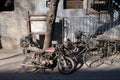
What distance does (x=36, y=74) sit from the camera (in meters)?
10.9

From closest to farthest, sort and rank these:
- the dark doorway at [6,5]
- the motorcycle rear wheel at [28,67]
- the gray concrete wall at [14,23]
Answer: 1. the motorcycle rear wheel at [28,67]
2. the gray concrete wall at [14,23]
3. the dark doorway at [6,5]

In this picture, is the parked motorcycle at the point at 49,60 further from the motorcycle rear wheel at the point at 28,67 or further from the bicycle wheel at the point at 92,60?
the bicycle wheel at the point at 92,60

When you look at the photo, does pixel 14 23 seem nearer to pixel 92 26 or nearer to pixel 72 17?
pixel 72 17

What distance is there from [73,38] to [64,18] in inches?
36.8

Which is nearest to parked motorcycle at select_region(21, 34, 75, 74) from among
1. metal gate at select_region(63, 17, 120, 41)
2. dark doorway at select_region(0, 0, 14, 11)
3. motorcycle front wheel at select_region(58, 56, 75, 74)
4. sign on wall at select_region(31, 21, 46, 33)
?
motorcycle front wheel at select_region(58, 56, 75, 74)

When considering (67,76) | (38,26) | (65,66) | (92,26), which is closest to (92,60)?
(65,66)

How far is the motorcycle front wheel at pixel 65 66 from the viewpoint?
35.3 ft

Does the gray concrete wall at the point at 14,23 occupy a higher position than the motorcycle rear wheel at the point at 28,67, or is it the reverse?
the gray concrete wall at the point at 14,23

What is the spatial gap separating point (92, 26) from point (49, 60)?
11.6ft

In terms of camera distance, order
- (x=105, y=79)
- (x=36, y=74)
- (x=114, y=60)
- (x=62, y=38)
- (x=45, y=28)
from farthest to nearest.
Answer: (x=62, y=38) → (x=45, y=28) → (x=114, y=60) → (x=36, y=74) → (x=105, y=79)

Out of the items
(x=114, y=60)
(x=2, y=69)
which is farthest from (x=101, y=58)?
(x=2, y=69)

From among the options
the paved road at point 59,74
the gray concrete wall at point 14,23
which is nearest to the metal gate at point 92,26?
the gray concrete wall at point 14,23

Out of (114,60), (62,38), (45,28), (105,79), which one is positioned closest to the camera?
(105,79)

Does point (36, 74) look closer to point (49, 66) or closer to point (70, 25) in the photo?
point (49, 66)
